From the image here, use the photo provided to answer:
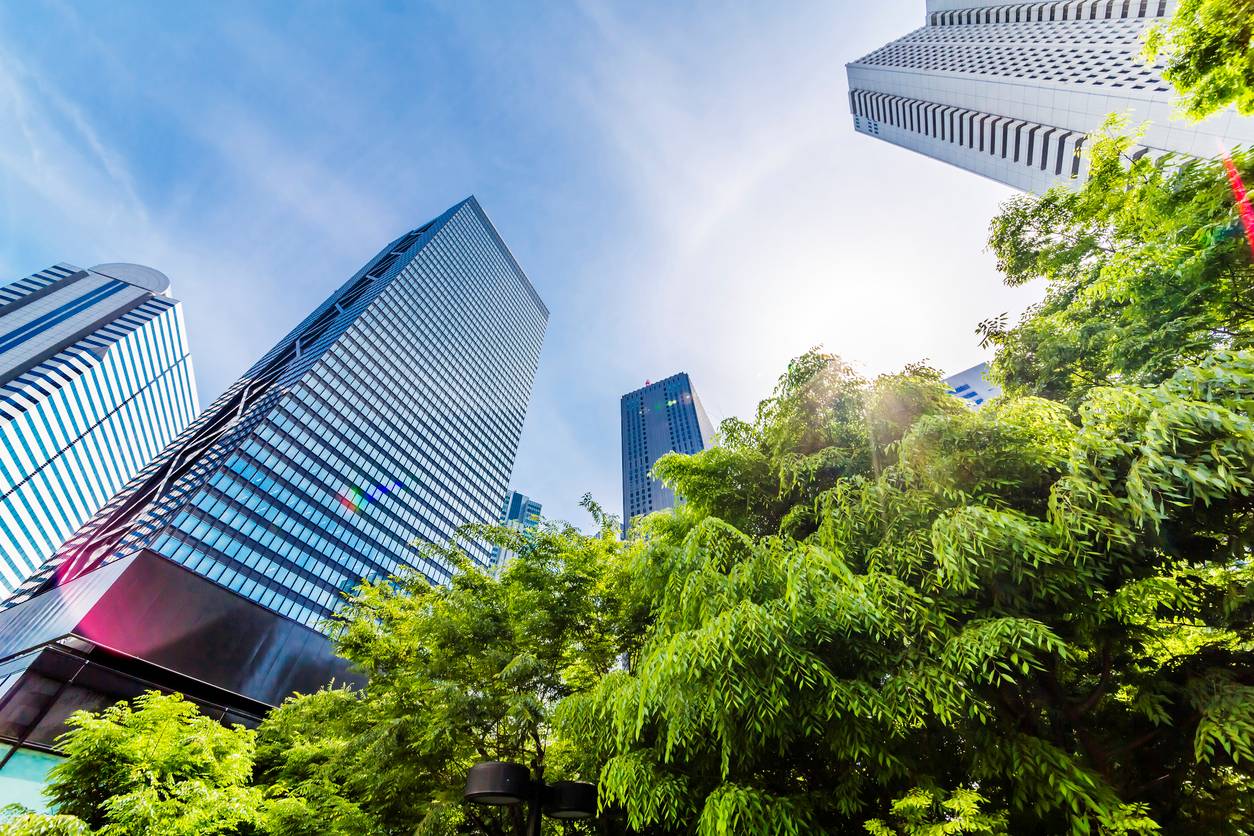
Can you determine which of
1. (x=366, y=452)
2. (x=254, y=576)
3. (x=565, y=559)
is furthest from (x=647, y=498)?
(x=565, y=559)

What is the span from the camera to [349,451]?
63156 millimetres

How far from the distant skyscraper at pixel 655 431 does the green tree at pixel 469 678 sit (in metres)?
104

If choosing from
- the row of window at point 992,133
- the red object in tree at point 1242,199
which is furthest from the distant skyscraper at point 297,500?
the row of window at point 992,133

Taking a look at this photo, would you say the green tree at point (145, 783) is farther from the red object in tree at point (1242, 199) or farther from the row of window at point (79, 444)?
the row of window at point (79, 444)

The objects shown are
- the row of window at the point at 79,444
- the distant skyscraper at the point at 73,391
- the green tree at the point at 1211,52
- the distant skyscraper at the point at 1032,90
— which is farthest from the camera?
the row of window at the point at 79,444

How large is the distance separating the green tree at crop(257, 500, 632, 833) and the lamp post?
1620 millimetres

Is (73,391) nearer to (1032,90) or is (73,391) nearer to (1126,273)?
(1126,273)

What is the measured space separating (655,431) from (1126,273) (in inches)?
4917

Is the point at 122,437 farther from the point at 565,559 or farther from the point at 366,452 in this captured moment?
the point at 565,559

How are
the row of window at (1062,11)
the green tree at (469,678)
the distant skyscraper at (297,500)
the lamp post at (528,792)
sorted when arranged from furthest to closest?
the row of window at (1062,11), the distant skyscraper at (297,500), the green tree at (469,678), the lamp post at (528,792)

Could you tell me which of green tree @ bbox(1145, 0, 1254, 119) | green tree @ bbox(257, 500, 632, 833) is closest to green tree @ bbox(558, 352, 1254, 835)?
green tree @ bbox(257, 500, 632, 833)

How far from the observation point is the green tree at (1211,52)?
4152 millimetres

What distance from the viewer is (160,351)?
87312mm

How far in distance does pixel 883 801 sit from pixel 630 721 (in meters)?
2.76
